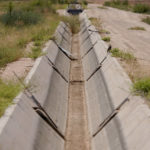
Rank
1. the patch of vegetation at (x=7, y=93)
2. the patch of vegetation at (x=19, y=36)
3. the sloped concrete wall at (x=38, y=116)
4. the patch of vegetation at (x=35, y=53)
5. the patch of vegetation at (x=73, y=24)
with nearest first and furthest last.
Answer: the sloped concrete wall at (x=38, y=116)
the patch of vegetation at (x=7, y=93)
the patch of vegetation at (x=35, y=53)
the patch of vegetation at (x=19, y=36)
the patch of vegetation at (x=73, y=24)

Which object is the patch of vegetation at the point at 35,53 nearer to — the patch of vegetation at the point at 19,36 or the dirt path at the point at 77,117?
the patch of vegetation at the point at 19,36

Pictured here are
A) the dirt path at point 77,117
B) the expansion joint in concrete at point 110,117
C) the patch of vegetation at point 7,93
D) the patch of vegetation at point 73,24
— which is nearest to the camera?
the patch of vegetation at point 7,93

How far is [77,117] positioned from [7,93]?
8.51 ft

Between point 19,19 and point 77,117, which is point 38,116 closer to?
point 77,117

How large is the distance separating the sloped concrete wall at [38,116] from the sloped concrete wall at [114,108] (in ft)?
2.64

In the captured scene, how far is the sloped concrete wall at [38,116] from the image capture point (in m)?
5.19

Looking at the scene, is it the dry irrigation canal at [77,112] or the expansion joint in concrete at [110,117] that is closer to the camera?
the dry irrigation canal at [77,112]

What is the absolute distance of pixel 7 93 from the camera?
636cm

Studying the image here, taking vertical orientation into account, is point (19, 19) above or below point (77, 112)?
above

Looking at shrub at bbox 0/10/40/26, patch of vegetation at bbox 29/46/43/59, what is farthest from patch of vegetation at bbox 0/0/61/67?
patch of vegetation at bbox 29/46/43/59

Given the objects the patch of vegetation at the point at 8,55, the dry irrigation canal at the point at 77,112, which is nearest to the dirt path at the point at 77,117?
the dry irrigation canal at the point at 77,112

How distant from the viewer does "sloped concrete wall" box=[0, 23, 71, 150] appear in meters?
5.19

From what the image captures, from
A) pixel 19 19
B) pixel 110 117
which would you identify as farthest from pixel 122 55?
pixel 19 19

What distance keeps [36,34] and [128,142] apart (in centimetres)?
1040
